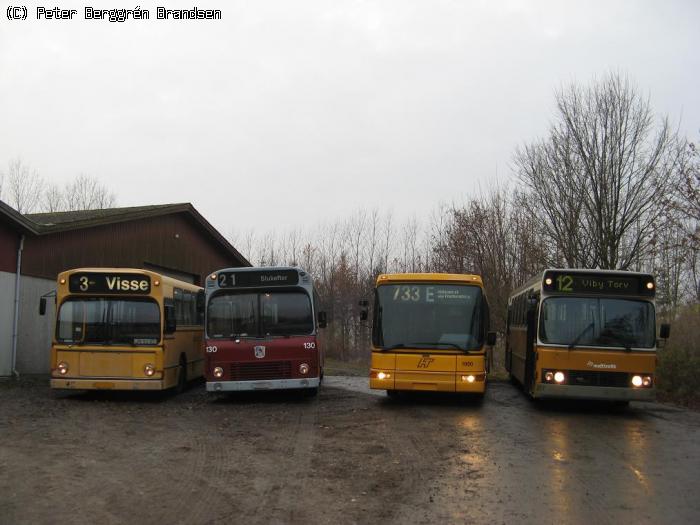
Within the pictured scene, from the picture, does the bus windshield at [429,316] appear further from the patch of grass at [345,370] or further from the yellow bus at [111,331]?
the patch of grass at [345,370]

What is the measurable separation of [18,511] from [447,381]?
8880 millimetres

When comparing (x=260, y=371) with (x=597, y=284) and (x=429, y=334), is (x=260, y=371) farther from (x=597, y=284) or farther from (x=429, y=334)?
(x=597, y=284)

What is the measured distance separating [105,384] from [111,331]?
3.69ft

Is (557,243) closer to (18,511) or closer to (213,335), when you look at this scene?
(213,335)

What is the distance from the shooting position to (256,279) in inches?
609

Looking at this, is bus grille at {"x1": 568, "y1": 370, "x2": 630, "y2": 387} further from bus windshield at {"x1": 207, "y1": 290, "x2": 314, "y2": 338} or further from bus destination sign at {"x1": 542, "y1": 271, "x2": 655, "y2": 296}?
bus windshield at {"x1": 207, "y1": 290, "x2": 314, "y2": 338}

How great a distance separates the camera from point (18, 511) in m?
6.64

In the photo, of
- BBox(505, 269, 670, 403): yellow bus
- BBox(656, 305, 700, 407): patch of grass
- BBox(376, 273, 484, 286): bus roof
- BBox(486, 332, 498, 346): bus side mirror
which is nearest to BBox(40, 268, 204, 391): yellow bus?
BBox(376, 273, 484, 286): bus roof

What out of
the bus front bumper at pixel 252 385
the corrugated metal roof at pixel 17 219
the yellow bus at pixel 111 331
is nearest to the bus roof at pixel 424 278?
the bus front bumper at pixel 252 385

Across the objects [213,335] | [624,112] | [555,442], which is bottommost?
[555,442]

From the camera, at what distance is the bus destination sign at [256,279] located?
50.8 ft

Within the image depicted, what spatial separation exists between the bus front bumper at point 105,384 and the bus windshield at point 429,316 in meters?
4.97

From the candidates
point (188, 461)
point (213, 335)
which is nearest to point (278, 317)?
point (213, 335)

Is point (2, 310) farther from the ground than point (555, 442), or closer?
farther from the ground
